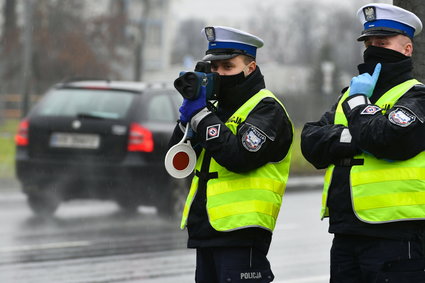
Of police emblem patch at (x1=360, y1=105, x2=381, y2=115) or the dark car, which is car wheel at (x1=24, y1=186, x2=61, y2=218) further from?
police emblem patch at (x1=360, y1=105, x2=381, y2=115)

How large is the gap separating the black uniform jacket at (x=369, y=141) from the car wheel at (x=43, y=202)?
7804 mm

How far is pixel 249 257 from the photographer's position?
14.0 feet

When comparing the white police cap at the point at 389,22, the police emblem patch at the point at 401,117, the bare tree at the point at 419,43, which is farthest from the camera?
the bare tree at the point at 419,43

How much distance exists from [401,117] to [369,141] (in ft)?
0.55

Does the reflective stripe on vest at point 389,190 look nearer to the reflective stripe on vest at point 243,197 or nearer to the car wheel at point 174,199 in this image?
the reflective stripe on vest at point 243,197

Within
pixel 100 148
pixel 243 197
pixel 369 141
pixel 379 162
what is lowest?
pixel 100 148

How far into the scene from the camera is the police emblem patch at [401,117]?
3988mm

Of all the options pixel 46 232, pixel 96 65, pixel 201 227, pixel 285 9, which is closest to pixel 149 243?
pixel 46 232

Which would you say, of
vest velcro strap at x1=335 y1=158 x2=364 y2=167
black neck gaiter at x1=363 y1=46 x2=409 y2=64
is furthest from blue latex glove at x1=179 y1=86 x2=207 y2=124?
black neck gaiter at x1=363 y1=46 x2=409 y2=64

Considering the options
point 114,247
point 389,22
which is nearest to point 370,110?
point 389,22

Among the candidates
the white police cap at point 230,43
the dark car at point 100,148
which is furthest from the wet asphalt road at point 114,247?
the white police cap at point 230,43

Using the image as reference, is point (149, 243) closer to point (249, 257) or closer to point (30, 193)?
point (30, 193)

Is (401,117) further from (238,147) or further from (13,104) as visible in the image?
(13,104)

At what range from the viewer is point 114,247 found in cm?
962
